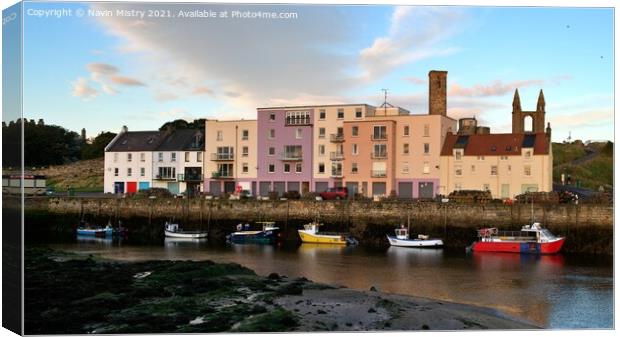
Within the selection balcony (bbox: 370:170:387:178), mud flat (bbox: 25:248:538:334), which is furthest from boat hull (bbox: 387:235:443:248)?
mud flat (bbox: 25:248:538:334)

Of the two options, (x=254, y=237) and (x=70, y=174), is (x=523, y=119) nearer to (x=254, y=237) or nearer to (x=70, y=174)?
(x=254, y=237)

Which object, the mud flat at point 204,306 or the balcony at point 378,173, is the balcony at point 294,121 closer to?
the balcony at point 378,173

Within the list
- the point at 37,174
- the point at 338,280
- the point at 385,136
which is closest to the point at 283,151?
the point at 385,136

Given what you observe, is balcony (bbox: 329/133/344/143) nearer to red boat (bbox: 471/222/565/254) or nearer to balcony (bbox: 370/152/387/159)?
balcony (bbox: 370/152/387/159)

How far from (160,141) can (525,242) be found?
71.4 ft

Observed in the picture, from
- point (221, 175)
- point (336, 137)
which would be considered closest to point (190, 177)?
point (221, 175)

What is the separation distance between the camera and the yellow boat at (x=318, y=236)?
34.1m

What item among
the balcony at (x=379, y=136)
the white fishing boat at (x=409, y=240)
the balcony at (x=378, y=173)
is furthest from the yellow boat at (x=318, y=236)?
the balcony at (x=379, y=136)

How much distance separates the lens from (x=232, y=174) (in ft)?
150

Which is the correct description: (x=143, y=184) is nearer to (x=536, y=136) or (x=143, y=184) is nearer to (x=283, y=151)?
(x=283, y=151)

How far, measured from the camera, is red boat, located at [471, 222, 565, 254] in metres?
30.3

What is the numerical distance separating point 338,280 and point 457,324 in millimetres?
7745

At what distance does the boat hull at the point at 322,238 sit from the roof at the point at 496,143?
12128 millimetres

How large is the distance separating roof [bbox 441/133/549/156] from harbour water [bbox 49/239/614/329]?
1246cm
